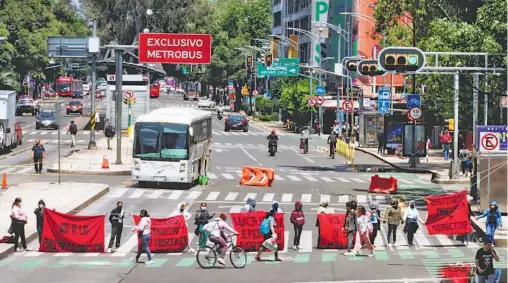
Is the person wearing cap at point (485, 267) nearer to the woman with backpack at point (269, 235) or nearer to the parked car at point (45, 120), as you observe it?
the woman with backpack at point (269, 235)

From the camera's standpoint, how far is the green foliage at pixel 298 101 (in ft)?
334

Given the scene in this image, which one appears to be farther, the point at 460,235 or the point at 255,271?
the point at 460,235

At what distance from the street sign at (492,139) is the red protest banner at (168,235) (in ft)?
40.6

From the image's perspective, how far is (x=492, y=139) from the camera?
38281 mm

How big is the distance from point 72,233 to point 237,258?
574cm

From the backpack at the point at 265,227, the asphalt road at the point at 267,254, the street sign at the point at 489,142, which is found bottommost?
the asphalt road at the point at 267,254

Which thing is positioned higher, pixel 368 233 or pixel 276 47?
pixel 276 47

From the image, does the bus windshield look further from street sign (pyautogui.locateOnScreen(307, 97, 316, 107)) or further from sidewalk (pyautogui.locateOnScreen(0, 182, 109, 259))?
street sign (pyautogui.locateOnScreen(307, 97, 316, 107))

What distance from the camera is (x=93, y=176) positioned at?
173ft

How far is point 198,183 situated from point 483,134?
1623cm

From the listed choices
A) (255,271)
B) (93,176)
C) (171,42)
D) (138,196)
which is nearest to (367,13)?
(171,42)

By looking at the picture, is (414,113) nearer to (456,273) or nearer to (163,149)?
(163,149)

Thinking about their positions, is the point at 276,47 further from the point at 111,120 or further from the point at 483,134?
the point at 483,134

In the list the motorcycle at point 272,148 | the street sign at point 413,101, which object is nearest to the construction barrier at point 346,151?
the motorcycle at point 272,148
